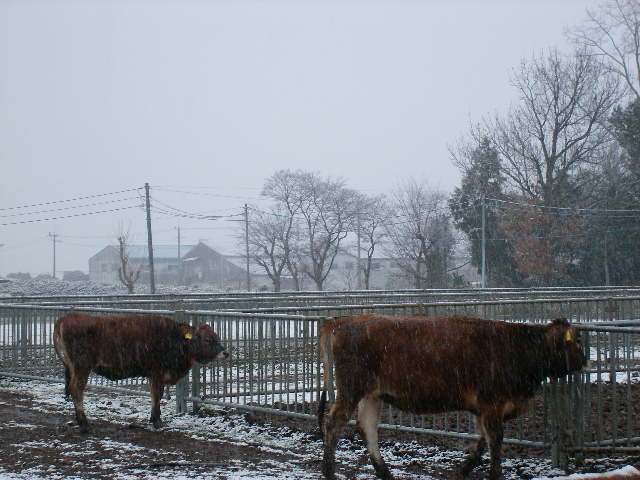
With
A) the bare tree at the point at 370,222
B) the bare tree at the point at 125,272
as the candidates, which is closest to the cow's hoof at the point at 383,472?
the bare tree at the point at 125,272

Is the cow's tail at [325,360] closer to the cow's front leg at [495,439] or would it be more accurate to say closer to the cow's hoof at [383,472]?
the cow's hoof at [383,472]

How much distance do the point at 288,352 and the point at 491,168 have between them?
139 feet

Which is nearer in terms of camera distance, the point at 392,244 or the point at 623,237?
the point at 623,237

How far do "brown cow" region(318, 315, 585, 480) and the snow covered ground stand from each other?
0.48 m

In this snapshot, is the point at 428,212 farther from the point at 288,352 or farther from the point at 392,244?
the point at 288,352

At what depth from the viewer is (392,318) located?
23.9ft

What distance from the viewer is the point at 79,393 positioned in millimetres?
9352

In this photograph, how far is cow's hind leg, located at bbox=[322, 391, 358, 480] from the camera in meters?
7.06

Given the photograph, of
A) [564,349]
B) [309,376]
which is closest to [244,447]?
[309,376]

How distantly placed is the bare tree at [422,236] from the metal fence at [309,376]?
133ft

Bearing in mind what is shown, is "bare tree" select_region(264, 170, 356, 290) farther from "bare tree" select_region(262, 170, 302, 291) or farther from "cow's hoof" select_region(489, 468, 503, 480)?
"cow's hoof" select_region(489, 468, 503, 480)

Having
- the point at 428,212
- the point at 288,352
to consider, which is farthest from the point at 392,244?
the point at 288,352

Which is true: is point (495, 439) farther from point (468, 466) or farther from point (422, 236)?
point (422, 236)

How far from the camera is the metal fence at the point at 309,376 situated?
280 inches
